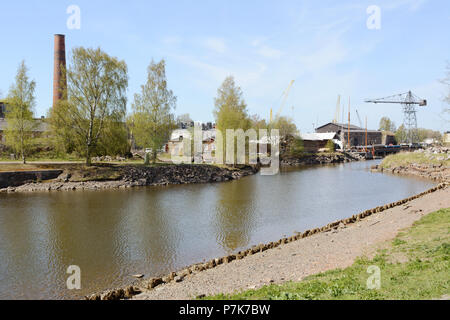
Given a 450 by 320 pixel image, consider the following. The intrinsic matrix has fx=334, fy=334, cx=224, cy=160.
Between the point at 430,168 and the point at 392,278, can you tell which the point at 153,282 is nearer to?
the point at 392,278

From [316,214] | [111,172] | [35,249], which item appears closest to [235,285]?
[35,249]

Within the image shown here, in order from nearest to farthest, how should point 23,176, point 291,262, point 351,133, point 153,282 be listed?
point 153,282
point 291,262
point 23,176
point 351,133

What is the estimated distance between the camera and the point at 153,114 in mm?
43906

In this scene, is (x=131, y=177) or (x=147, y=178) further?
(x=147, y=178)

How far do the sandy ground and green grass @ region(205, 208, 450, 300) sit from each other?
0.95 metres

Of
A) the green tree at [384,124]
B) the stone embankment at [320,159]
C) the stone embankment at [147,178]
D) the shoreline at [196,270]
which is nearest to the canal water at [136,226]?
the shoreline at [196,270]

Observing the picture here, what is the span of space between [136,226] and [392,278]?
48.5 feet

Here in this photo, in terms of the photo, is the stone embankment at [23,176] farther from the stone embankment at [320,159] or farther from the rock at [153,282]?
the stone embankment at [320,159]

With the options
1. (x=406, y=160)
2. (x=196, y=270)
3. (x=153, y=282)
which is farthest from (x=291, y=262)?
(x=406, y=160)

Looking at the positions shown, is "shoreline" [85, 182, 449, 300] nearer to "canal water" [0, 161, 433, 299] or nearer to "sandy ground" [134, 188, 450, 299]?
"sandy ground" [134, 188, 450, 299]

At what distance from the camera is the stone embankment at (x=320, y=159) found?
247 ft

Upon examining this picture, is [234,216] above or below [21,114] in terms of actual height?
below

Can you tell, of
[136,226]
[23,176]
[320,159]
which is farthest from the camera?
[320,159]

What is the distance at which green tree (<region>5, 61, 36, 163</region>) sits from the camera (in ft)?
123
